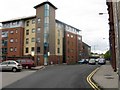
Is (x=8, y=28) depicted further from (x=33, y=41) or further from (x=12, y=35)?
(x=33, y=41)

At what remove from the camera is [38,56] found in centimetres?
5919

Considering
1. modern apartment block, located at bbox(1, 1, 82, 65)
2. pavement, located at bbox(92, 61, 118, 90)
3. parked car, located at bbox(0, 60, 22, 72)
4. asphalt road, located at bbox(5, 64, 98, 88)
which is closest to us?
pavement, located at bbox(92, 61, 118, 90)

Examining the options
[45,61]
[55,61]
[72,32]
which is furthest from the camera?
[72,32]

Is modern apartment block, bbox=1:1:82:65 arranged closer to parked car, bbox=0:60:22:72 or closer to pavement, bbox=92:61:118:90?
parked car, bbox=0:60:22:72

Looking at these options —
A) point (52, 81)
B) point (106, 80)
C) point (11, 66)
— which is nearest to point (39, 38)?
point (11, 66)

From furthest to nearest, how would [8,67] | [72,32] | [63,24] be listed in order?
[72,32]
[63,24]
[8,67]

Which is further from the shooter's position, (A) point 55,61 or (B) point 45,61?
(A) point 55,61

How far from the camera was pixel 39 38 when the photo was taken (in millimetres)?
60812

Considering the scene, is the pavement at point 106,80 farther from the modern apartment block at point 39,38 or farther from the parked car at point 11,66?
the modern apartment block at point 39,38

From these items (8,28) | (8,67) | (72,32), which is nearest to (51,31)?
(8,28)

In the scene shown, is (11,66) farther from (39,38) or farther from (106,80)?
(39,38)

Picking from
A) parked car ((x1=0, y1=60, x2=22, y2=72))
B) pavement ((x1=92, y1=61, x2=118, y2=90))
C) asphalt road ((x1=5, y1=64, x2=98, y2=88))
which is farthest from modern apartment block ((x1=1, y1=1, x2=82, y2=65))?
pavement ((x1=92, y1=61, x2=118, y2=90))

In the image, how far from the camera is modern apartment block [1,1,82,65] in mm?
59750

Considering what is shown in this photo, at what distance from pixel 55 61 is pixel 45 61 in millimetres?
4794
